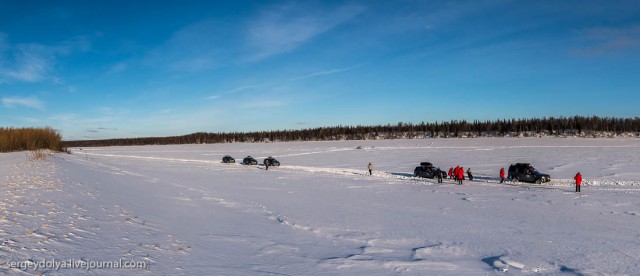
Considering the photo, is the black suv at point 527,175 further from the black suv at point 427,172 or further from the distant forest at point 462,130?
the distant forest at point 462,130

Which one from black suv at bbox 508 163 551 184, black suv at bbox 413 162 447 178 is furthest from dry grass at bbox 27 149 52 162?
black suv at bbox 508 163 551 184

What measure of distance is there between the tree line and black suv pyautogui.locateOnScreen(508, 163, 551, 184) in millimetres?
49018

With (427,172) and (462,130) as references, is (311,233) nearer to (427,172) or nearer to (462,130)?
(427,172)

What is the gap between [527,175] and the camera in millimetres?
28297

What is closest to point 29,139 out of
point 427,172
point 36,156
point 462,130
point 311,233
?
point 36,156

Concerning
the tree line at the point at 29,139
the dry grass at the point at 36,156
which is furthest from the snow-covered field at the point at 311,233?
the tree line at the point at 29,139

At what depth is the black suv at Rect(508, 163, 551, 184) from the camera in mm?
27562

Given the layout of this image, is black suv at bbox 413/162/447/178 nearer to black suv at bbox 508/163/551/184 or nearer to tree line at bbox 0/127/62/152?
black suv at bbox 508/163/551/184

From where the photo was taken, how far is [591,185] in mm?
25500

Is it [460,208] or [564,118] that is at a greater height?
[564,118]

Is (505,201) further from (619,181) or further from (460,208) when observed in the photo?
(619,181)

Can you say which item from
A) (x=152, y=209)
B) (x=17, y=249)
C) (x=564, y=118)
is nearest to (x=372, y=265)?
(x=17, y=249)

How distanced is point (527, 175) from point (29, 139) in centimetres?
5182

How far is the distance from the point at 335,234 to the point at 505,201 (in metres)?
11.0
